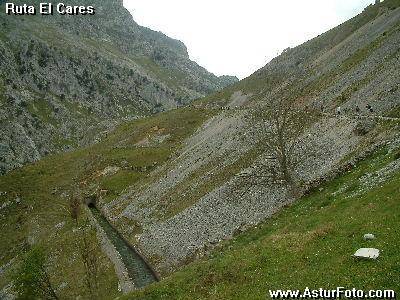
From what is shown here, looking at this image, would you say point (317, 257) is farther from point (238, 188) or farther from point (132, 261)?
point (132, 261)

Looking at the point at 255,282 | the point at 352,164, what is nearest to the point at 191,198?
the point at 352,164

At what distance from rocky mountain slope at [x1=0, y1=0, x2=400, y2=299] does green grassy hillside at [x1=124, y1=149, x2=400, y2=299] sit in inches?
5.2

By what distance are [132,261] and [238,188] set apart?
1738cm

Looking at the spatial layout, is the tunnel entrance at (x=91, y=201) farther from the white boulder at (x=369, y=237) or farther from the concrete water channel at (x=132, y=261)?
the white boulder at (x=369, y=237)

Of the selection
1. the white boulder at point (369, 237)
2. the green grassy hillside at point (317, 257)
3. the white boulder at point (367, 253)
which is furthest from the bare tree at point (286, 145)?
the white boulder at point (367, 253)

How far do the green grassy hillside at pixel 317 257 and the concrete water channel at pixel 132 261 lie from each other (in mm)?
17706

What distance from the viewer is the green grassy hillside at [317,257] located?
77.6ft

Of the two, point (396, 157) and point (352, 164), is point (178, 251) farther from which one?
point (396, 157)

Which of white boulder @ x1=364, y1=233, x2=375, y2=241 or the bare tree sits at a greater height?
the bare tree

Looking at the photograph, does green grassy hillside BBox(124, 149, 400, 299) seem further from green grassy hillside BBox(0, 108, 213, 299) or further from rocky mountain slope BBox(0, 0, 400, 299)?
green grassy hillside BBox(0, 108, 213, 299)

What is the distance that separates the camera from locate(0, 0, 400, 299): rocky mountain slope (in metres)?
31.0

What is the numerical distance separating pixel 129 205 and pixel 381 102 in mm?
46022

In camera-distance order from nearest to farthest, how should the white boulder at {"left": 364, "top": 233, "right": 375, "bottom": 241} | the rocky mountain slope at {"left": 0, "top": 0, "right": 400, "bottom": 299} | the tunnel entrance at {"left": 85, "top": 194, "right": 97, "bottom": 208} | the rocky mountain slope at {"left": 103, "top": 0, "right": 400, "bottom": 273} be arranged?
the white boulder at {"left": 364, "top": 233, "right": 375, "bottom": 241}, the rocky mountain slope at {"left": 0, "top": 0, "right": 400, "bottom": 299}, the rocky mountain slope at {"left": 103, "top": 0, "right": 400, "bottom": 273}, the tunnel entrance at {"left": 85, "top": 194, "right": 97, "bottom": 208}

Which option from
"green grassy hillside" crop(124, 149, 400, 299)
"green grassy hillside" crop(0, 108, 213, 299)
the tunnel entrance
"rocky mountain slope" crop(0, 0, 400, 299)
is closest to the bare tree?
"rocky mountain slope" crop(0, 0, 400, 299)
